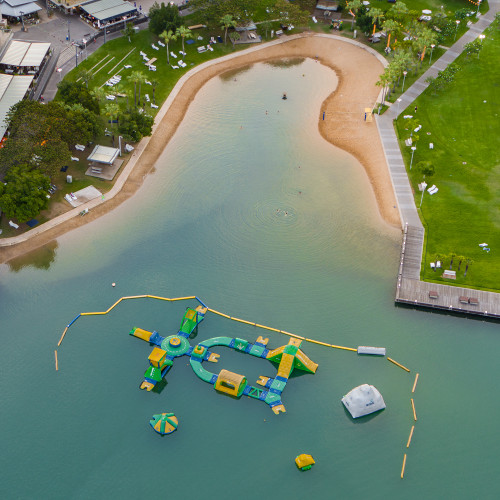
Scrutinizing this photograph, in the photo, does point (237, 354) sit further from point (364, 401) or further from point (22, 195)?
point (22, 195)

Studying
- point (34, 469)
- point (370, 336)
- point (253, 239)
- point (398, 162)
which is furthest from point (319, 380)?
point (398, 162)

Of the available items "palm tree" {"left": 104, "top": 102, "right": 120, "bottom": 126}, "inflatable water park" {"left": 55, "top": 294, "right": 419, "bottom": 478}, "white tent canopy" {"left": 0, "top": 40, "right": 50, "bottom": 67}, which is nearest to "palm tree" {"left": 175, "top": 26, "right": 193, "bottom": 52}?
"white tent canopy" {"left": 0, "top": 40, "right": 50, "bottom": 67}

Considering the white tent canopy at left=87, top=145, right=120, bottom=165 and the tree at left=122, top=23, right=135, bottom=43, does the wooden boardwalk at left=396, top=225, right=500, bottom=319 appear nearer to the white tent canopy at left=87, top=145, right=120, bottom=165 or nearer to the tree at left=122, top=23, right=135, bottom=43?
the white tent canopy at left=87, top=145, right=120, bottom=165

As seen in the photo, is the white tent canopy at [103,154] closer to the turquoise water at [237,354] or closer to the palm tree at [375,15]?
the turquoise water at [237,354]

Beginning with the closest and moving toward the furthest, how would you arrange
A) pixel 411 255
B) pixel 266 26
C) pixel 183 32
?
pixel 411 255 → pixel 183 32 → pixel 266 26

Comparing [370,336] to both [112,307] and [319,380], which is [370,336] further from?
[112,307]

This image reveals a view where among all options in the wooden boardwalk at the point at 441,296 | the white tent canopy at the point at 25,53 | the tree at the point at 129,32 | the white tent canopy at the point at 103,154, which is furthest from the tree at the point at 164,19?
the wooden boardwalk at the point at 441,296

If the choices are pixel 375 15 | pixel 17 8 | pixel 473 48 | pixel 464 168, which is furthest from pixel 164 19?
pixel 464 168
